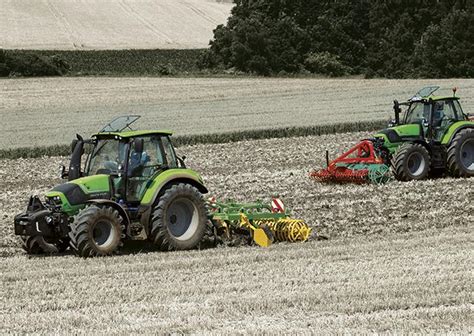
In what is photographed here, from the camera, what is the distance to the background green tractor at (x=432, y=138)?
21203mm

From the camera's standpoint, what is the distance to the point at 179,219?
1453 centimetres

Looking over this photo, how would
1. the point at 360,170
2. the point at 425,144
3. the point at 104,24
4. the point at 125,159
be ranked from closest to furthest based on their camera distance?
the point at 125,159 → the point at 360,170 → the point at 425,144 → the point at 104,24

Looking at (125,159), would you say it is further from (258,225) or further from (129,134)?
(258,225)

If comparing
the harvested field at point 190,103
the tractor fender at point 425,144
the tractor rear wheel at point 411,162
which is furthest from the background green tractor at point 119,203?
the harvested field at point 190,103

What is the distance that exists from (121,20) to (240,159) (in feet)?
160

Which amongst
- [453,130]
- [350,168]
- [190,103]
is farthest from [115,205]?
[190,103]

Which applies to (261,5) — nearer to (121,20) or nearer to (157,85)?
(121,20)

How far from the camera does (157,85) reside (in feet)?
166

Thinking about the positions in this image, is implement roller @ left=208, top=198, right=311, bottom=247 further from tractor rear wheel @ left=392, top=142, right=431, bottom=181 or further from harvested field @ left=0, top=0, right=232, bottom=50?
harvested field @ left=0, top=0, right=232, bottom=50

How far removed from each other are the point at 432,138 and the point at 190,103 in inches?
950

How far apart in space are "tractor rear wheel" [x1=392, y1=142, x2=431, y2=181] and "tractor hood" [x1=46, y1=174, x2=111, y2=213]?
8693mm

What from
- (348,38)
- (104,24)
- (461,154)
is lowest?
(461,154)

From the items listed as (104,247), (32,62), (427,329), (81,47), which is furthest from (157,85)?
(427,329)

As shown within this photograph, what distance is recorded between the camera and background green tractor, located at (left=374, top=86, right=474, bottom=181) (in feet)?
69.6
